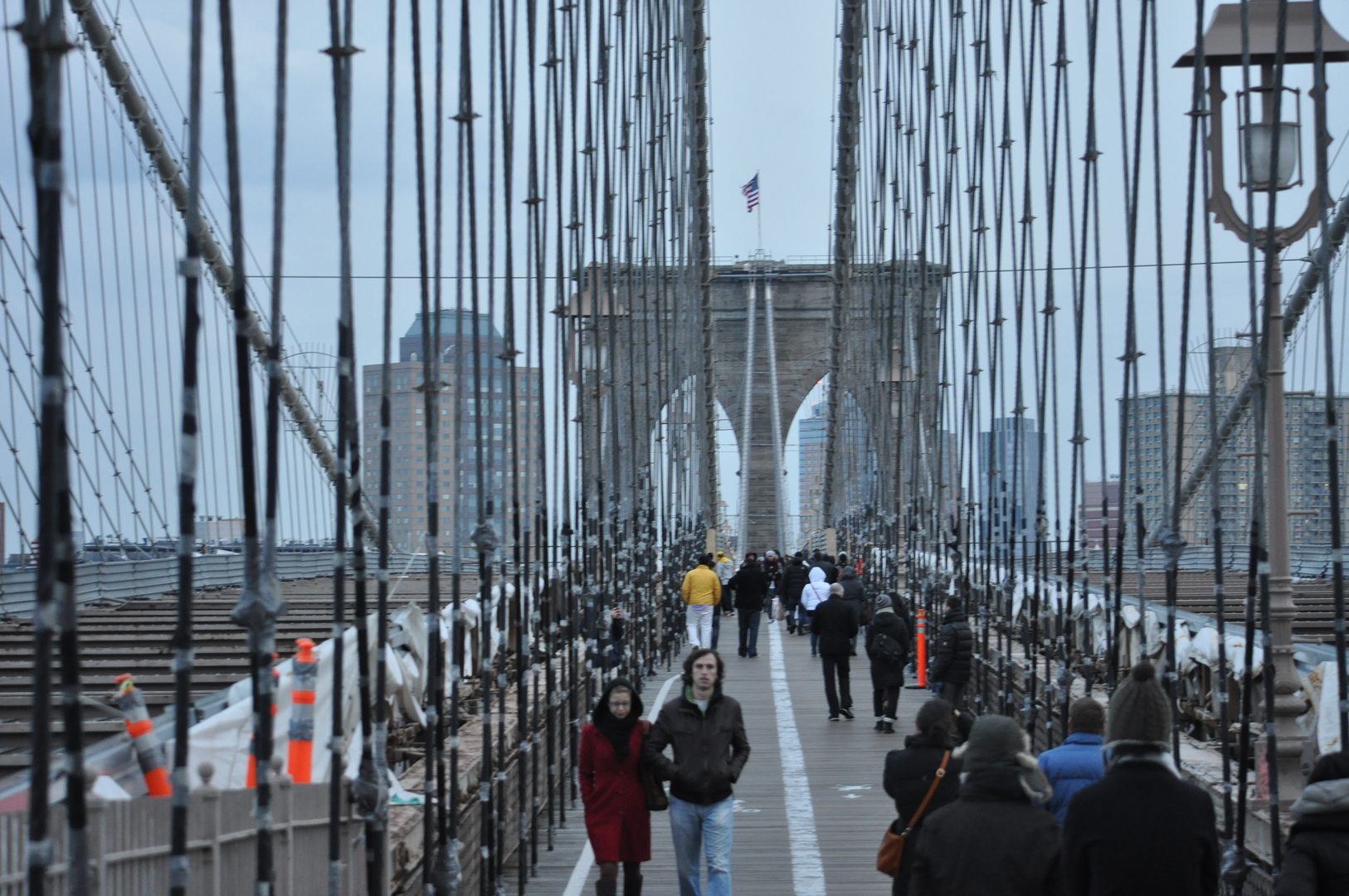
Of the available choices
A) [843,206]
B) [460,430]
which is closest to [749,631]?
[460,430]

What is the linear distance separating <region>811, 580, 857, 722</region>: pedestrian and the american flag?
26.8 m

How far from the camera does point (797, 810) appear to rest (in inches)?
291

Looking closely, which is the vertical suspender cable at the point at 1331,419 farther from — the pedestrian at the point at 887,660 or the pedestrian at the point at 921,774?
the pedestrian at the point at 887,660

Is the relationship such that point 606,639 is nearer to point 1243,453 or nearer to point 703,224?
point 1243,453

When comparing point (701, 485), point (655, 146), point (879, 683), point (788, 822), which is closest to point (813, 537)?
point (701, 485)

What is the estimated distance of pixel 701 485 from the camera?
1142 inches

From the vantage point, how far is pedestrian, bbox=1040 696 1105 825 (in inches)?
152

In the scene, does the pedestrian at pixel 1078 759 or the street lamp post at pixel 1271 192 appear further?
the street lamp post at pixel 1271 192

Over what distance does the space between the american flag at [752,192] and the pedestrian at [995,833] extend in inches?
1323

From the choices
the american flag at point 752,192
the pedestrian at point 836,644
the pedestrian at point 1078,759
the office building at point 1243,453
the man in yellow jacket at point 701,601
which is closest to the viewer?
the pedestrian at point 1078,759

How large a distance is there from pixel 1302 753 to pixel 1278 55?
2446 mm

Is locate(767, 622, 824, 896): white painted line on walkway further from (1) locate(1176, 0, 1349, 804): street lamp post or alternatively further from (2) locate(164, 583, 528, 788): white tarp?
(1) locate(1176, 0, 1349, 804): street lamp post

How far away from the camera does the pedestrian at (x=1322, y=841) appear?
112 inches

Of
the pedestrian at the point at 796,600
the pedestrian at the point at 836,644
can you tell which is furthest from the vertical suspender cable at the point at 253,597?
the pedestrian at the point at 796,600
